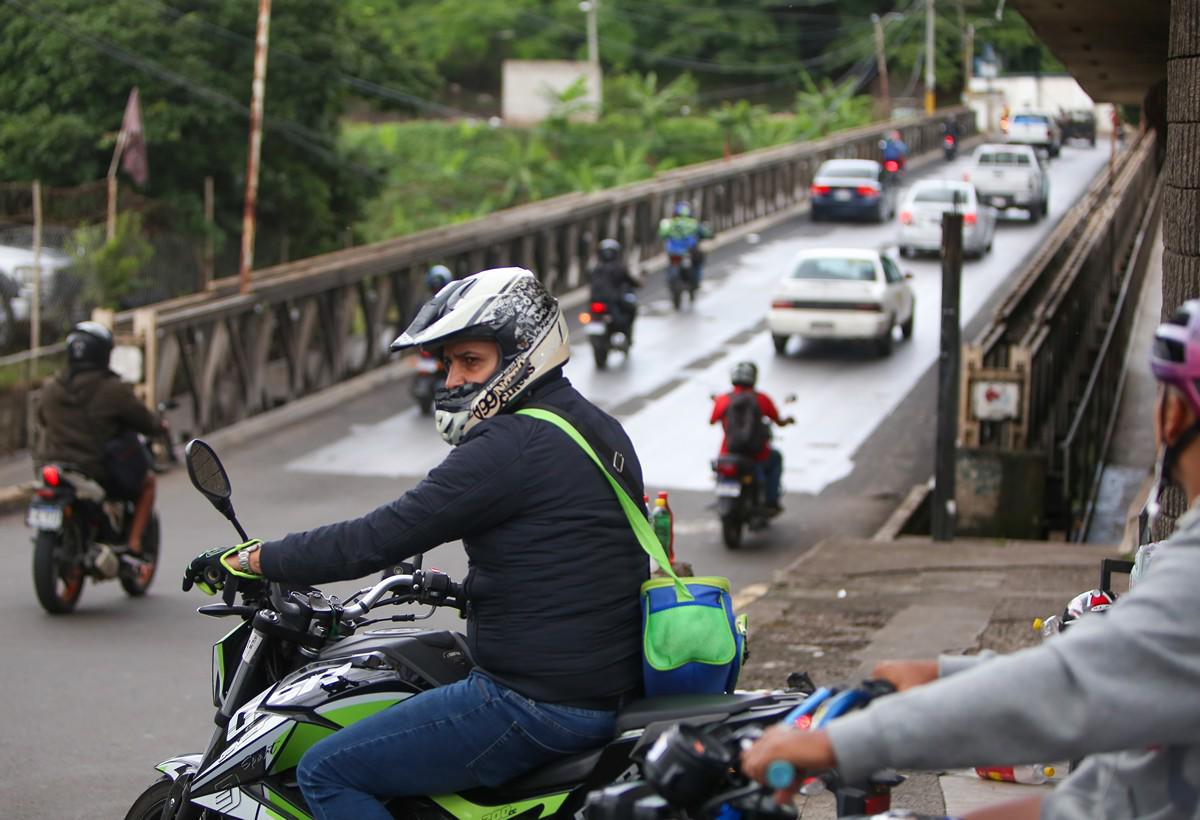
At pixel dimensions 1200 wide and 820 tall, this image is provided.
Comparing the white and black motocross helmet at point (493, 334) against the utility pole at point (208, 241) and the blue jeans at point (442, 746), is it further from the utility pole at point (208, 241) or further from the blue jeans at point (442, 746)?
the utility pole at point (208, 241)

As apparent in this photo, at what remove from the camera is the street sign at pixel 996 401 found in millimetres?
15258

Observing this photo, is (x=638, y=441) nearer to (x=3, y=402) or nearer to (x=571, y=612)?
(x=3, y=402)

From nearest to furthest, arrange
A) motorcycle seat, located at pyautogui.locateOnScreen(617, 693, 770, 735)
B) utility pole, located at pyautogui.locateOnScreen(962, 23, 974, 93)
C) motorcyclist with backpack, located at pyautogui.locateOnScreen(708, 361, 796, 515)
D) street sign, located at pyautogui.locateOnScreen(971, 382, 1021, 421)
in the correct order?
motorcycle seat, located at pyautogui.locateOnScreen(617, 693, 770, 735)
motorcyclist with backpack, located at pyautogui.locateOnScreen(708, 361, 796, 515)
street sign, located at pyautogui.locateOnScreen(971, 382, 1021, 421)
utility pole, located at pyautogui.locateOnScreen(962, 23, 974, 93)

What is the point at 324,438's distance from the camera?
20172 millimetres

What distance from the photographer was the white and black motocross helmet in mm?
3998

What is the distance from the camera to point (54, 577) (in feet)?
35.2

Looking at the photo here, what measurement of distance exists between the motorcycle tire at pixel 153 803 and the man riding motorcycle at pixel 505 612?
Answer: 0.85m

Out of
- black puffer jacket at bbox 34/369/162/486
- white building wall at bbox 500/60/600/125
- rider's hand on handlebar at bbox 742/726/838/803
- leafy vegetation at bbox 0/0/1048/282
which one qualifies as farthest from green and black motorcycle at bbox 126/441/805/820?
white building wall at bbox 500/60/600/125

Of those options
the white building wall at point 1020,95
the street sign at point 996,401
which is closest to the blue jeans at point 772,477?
the street sign at point 996,401

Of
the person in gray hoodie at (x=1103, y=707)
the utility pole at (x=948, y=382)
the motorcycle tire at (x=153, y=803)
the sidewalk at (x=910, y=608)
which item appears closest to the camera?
the person in gray hoodie at (x=1103, y=707)

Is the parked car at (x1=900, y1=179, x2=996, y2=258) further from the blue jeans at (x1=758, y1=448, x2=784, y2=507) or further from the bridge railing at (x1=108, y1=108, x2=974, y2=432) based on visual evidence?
the blue jeans at (x1=758, y1=448, x2=784, y2=507)

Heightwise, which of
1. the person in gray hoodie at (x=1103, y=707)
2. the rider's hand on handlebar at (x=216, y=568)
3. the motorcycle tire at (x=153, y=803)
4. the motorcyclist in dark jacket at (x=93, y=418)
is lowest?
the motorcyclist in dark jacket at (x=93, y=418)

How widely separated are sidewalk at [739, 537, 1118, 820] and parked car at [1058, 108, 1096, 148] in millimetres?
53035

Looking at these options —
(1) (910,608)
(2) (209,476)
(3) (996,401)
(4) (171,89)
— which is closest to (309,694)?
(2) (209,476)
